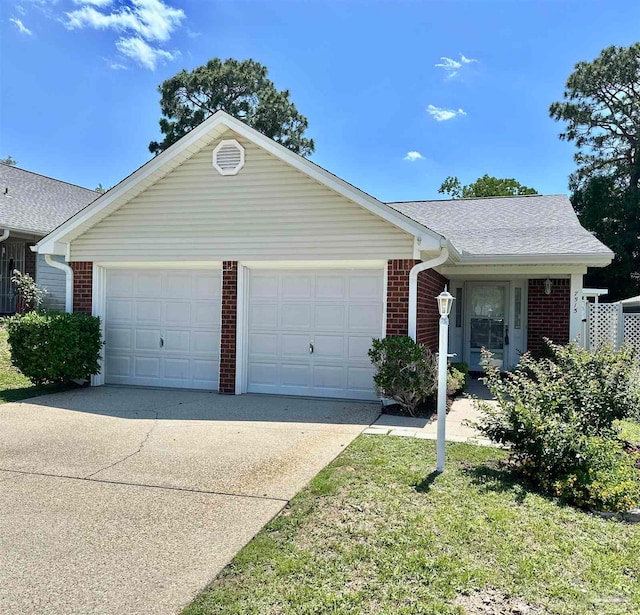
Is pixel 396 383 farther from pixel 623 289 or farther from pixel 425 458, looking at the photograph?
pixel 623 289

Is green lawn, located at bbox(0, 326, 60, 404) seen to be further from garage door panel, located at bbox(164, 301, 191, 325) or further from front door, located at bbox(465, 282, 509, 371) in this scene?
front door, located at bbox(465, 282, 509, 371)

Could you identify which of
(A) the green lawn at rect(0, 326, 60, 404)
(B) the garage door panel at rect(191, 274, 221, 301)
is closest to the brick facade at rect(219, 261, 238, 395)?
(B) the garage door panel at rect(191, 274, 221, 301)

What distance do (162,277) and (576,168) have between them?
24543mm

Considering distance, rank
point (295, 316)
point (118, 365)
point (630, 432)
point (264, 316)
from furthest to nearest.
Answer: point (118, 365) < point (264, 316) < point (295, 316) < point (630, 432)

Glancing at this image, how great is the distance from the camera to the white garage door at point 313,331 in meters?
8.96

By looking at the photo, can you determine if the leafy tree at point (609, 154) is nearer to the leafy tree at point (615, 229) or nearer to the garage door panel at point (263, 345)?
the leafy tree at point (615, 229)

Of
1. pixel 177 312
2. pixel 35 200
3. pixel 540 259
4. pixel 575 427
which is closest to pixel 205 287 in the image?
pixel 177 312

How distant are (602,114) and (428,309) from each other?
75.8 ft

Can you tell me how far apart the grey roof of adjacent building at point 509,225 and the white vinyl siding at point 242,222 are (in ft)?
8.41

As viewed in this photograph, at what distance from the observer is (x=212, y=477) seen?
4973 mm

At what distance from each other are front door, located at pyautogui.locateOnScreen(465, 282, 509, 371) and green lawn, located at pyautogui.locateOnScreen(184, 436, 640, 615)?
815 cm

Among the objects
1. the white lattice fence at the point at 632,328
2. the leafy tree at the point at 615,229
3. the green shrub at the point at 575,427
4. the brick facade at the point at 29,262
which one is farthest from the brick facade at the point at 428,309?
the leafy tree at the point at 615,229

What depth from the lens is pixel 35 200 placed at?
1692cm

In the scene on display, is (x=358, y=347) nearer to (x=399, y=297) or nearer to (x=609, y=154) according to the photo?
(x=399, y=297)
